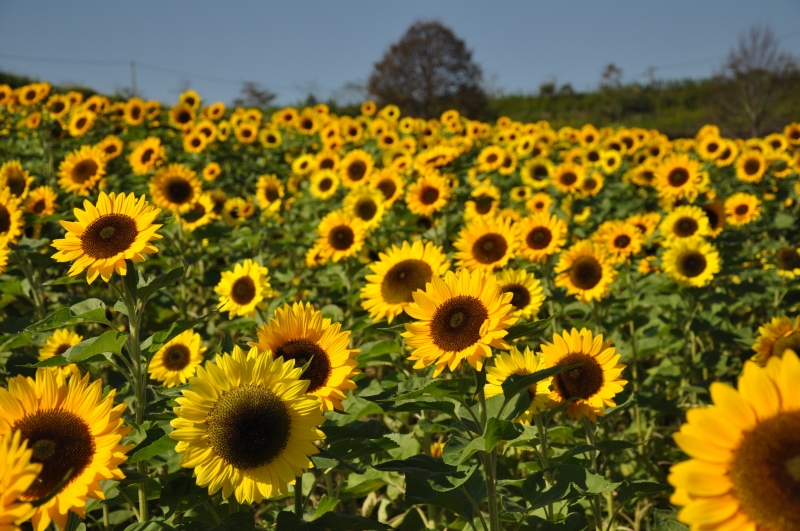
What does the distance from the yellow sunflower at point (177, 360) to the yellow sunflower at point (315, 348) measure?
1461 mm

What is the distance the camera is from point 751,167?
25.1ft

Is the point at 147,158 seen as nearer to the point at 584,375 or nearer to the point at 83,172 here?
the point at 83,172

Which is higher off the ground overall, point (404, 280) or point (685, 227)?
point (685, 227)

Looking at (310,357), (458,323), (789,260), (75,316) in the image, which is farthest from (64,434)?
(789,260)

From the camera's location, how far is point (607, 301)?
4285mm

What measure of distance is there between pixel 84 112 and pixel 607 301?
7.57 meters

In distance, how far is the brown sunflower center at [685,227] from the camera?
5.05m

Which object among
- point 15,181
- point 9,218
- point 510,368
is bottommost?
point 510,368

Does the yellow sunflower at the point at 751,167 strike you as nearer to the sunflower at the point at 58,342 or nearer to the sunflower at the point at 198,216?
the sunflower at the point at 198,216

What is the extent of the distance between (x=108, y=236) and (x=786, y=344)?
302cm

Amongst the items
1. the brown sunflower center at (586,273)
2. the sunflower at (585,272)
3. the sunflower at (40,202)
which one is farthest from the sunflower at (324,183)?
the brown sunflower center at (586,273)

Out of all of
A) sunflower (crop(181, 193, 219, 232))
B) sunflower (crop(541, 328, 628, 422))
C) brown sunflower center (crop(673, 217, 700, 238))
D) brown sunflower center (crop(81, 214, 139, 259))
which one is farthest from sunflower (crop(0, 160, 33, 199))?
brown sunflower center (crop(673, 217, 700, 238))

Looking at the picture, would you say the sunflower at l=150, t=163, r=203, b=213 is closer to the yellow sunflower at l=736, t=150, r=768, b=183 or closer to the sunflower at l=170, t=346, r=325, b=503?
the sunflower at l=170, t=346, r=325, b=503

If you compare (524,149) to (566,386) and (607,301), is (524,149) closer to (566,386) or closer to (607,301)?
(607,301)
